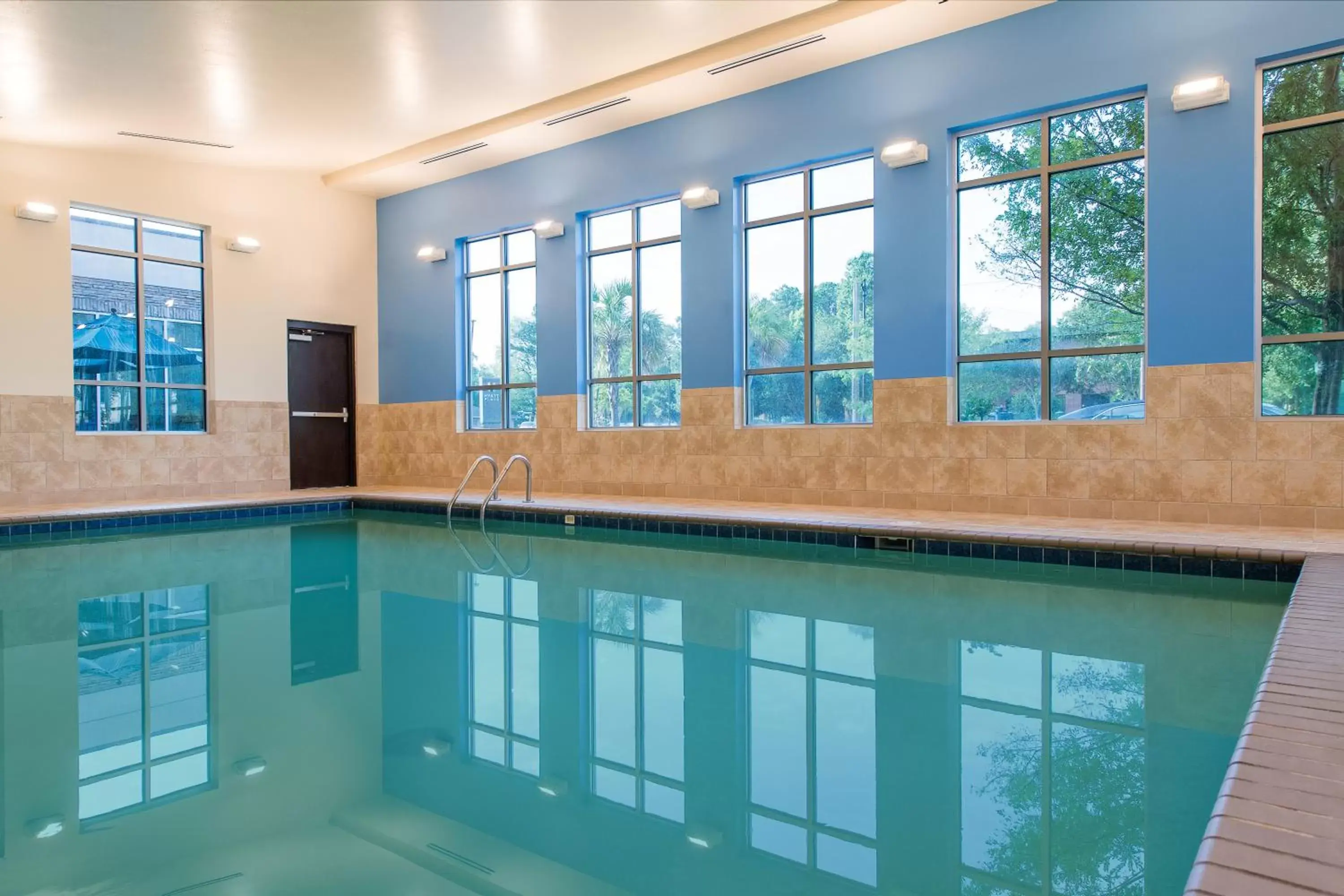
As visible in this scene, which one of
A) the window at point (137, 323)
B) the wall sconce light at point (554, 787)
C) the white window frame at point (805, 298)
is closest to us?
the wall sconce light at point (554, 787)

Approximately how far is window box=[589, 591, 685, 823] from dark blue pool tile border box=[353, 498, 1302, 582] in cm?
197

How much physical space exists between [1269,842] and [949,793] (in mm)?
637

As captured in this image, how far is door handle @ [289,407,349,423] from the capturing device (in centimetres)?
973

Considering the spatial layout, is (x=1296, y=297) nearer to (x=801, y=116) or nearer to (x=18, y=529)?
(x=801, y=116)

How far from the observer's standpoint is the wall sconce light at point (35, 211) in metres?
7.61

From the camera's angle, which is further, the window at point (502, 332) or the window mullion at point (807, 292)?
the window at point (502, 332)

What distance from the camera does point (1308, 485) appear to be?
506cm

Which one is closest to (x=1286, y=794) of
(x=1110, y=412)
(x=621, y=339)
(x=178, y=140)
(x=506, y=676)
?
(x=506, y=676)

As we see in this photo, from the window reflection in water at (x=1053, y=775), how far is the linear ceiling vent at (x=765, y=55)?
16.1 feet

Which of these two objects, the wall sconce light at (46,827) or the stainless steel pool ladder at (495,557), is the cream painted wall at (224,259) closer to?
the stainless steel pool ladder at (495,557)

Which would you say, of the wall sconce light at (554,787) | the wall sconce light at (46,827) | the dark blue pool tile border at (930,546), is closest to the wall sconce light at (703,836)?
the wall sconce light at (554,787)

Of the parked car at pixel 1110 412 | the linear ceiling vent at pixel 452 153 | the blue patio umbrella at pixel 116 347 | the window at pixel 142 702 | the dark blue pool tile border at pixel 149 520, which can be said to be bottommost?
the window at pixel 142 702

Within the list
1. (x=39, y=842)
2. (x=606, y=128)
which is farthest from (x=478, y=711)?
(x=606, y=128)

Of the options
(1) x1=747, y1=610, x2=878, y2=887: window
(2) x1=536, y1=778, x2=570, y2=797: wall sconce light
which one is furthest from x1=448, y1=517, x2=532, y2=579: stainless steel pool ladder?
(2) x1=536, y1=778, x2=570, y2=797: wall sconce light
